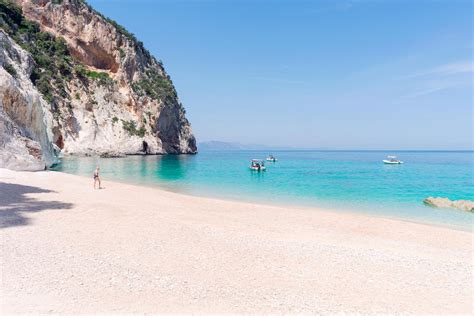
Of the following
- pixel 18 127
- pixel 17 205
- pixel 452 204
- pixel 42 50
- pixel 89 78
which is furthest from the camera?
pixel 89 78

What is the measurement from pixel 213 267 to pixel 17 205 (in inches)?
336

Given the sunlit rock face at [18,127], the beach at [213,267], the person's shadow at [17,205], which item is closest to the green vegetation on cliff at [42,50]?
the sunlit rock face at [18,127]

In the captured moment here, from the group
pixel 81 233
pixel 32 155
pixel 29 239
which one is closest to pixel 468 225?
pixel 81 233

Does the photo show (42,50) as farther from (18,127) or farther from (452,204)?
(452,204)

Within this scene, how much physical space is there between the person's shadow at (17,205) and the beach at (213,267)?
91 millimetres

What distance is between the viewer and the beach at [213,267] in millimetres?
4980

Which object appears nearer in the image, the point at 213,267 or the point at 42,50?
the point at 213,267

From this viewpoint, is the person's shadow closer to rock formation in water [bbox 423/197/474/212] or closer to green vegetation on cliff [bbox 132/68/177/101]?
rock formation in water [bbox 423/197/474/212]

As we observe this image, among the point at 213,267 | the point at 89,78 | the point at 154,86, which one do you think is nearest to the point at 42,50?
the point at 89,78

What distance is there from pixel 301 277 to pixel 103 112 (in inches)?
2771

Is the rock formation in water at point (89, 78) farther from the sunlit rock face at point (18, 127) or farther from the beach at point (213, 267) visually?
the beach at point (213, 267)

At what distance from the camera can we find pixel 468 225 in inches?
588

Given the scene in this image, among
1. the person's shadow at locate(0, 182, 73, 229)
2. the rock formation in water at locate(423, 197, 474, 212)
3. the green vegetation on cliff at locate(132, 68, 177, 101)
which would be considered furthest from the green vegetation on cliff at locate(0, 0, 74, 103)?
the rock formation in water at locate(423, 197, 474, 212)

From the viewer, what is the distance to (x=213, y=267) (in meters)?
6.53
